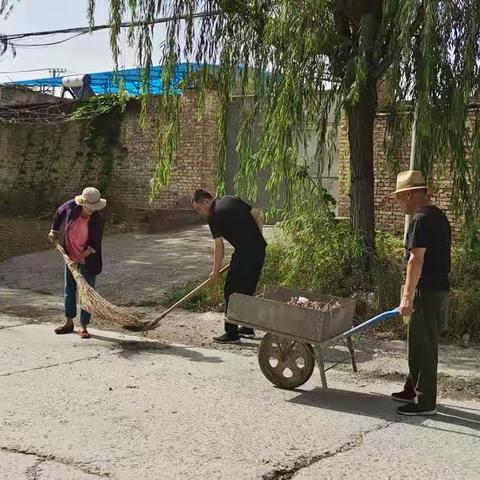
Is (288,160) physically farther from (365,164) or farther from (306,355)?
(306,355)

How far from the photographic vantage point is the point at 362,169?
906 centimetres

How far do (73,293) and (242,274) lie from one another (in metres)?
2.09

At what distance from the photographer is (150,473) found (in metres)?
3.88

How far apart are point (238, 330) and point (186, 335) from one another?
2.29 ft

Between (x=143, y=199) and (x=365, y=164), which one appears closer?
(x=365, y=164)

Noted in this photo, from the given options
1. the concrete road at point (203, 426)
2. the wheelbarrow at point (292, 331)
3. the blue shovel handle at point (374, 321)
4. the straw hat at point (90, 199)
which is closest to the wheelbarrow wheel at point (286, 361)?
the wheelbarrow at point (292, 331)

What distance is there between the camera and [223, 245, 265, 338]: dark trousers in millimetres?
7742

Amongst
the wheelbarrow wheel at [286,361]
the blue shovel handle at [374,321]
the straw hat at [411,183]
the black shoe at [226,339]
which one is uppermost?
the straw hat at [411,183]

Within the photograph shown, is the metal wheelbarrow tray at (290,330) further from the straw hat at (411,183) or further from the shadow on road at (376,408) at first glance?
the straw hat at (411,183)

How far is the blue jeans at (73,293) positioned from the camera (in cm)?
785

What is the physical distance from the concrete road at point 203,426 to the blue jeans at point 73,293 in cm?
105

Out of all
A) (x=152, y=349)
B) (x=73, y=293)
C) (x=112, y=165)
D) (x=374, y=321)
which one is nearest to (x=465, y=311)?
(x=374, y=321)

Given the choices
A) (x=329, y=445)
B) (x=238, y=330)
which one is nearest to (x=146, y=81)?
(x=238, y=330)

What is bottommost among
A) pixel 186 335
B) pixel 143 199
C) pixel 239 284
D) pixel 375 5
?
pixel 186 335
